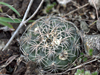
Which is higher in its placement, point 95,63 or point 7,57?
point 7,57

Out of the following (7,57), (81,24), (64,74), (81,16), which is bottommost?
(64,74)

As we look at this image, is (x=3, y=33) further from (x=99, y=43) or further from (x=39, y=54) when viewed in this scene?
(x=99, y=43)

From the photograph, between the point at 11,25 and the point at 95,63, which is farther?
the point at 11,25

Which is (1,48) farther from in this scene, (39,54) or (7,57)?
(39,54)

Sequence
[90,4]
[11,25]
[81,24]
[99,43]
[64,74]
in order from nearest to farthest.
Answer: [99,43], [64,74], [11,25], [81,24], [90,4]

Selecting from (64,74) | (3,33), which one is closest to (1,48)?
(3,33)

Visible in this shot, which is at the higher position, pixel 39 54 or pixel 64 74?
pixel 39 54

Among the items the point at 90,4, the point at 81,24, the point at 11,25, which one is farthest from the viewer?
the point at 90,4
